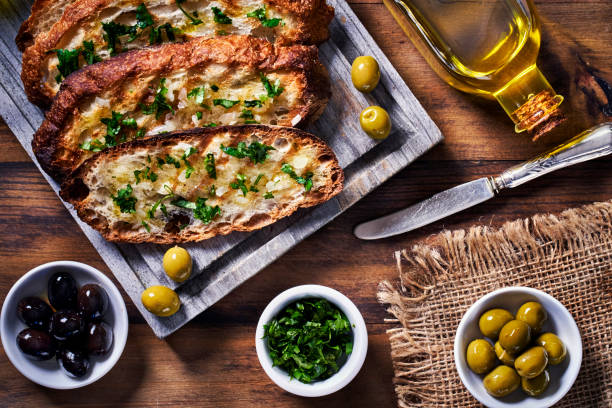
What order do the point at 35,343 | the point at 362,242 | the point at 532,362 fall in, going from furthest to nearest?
the point at 362,242 → the point at 35,343 → the point at 532,362

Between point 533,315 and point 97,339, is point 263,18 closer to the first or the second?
point 97,339

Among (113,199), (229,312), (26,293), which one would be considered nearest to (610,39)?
(229,312)

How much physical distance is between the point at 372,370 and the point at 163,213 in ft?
3.49

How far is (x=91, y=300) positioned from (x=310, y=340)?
82 centimetres

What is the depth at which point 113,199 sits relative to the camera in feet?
6.97

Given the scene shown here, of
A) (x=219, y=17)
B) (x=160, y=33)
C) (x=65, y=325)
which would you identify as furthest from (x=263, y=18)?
(x=65, y=325)

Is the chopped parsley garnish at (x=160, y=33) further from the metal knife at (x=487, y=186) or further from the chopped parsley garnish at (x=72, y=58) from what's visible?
the metal knife at (x=487, y=186)

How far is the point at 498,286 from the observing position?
90.0 inches

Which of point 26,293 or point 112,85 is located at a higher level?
point 112,85

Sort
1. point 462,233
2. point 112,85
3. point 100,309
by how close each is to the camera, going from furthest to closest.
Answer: point 462,233
point 100,309
point 112,85

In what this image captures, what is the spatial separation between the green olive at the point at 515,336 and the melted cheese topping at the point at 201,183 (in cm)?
85

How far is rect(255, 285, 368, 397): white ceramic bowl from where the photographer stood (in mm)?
2123

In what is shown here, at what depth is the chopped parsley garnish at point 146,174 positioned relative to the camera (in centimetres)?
207

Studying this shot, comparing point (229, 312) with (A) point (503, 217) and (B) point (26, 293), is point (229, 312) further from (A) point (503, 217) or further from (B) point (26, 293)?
(A) point (503, 217)
